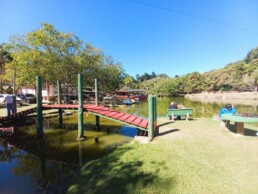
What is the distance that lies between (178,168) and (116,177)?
5.85 ft

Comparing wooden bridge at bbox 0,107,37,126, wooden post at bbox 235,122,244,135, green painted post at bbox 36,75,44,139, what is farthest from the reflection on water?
wooden post at bbox 235,122,244,135

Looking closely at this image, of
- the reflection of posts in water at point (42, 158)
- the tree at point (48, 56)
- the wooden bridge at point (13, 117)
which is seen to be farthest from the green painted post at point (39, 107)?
the tree at point (48, 56)

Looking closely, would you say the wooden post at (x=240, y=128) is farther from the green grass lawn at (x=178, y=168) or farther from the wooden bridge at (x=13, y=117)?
the wooden bridge at (x=13, y=117)

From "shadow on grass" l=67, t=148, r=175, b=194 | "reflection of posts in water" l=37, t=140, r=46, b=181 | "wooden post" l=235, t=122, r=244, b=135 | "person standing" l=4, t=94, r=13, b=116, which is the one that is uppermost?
"person standing" l=4, t=94, r=13, b=116

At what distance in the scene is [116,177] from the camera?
482 cm

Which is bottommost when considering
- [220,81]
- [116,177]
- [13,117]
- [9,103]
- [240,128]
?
[116,177]

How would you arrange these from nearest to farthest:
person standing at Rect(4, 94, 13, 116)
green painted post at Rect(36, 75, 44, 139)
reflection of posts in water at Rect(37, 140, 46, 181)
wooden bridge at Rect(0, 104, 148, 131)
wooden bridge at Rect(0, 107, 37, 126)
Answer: reflection of posts in water at Rect(37, 140, 46, 181)
wooden bridge at Rect(0, 104, 148, 131)
green painted post at Rect(36, 75, 44, 139)
wooden bridge at Rect(0, 107, 37, 126)
person standing at Rect(4, 94, 13, 116)

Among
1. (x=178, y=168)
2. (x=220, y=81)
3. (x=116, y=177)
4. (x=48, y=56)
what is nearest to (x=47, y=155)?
(x=116, y=177)

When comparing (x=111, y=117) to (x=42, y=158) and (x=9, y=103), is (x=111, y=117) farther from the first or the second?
(x=9, y=103)

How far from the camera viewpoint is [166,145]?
6602mm

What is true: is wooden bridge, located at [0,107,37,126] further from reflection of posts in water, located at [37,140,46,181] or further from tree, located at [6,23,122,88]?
tree, located at [6,23,122,88]

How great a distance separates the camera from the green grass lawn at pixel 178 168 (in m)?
4.20

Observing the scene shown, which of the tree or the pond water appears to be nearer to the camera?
the pond water

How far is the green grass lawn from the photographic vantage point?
4.20 metres
